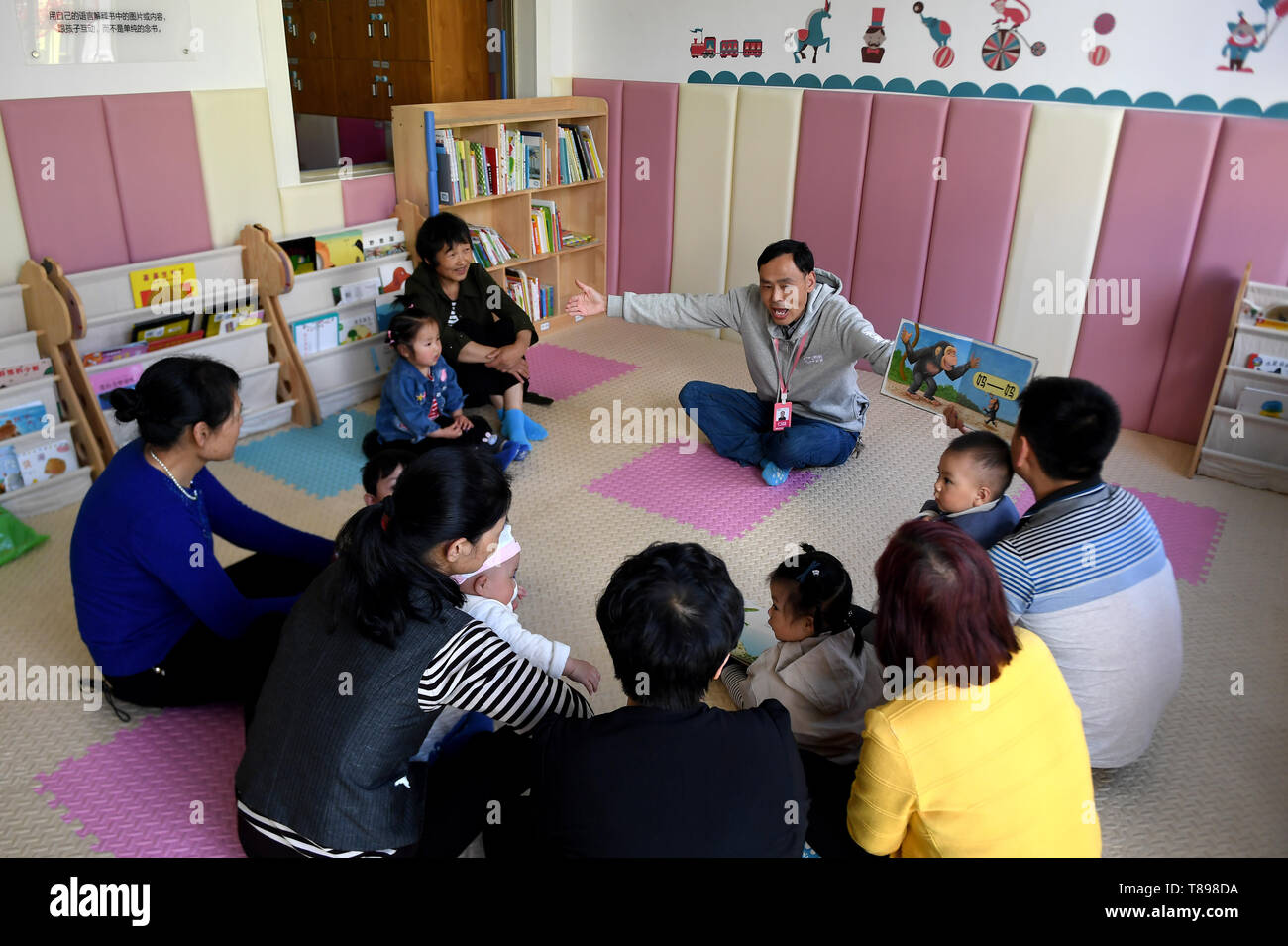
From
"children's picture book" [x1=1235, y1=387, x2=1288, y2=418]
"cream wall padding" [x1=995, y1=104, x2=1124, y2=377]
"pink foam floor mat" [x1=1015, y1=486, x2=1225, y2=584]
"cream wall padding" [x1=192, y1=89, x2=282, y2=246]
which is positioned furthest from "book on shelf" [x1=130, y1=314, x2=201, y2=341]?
"children's picture book" [x1=1235, y1=387, x2=1288, y2=418]

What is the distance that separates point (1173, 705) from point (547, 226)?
11.8ft

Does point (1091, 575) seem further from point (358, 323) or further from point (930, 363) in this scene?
point (358, 323)

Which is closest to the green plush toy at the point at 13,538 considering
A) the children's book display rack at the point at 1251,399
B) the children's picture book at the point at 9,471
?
the children's picture book at the point at 9,471

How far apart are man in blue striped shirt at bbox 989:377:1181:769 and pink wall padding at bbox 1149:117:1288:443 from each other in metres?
2.16

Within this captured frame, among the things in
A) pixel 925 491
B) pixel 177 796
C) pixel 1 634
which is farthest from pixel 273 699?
pixel 925 491

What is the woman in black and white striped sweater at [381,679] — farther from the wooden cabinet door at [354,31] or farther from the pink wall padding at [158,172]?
the wooden cabinet door at [354,31]

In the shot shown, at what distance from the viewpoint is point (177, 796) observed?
201 centimetres

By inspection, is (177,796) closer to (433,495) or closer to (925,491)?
(433,495)

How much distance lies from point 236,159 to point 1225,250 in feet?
12.6

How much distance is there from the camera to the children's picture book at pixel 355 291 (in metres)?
3.90

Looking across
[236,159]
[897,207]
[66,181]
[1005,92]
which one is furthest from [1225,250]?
[66,181]

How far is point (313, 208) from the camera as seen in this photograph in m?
3.85

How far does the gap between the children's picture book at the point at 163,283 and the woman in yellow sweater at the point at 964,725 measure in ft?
9.80

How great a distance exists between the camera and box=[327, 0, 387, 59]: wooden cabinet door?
15.0 feet
